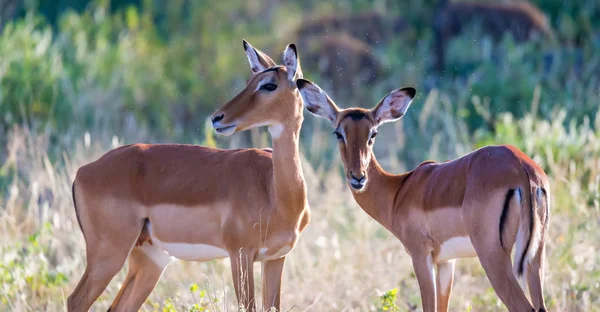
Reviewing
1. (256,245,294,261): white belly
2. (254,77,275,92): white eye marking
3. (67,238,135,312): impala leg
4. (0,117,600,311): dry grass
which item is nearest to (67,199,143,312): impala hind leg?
(67,238,135,312): impala leg

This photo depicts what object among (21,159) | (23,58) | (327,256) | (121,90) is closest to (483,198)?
(327,256)

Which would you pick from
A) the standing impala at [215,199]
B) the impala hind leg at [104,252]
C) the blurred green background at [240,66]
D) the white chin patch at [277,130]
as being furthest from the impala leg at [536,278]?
the blurred green background at [240,66]

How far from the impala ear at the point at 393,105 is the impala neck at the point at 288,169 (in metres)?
0.57

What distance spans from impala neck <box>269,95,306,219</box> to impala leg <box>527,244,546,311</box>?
1.65 m

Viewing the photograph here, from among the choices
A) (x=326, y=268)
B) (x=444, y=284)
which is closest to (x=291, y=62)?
(x=444, y=284)

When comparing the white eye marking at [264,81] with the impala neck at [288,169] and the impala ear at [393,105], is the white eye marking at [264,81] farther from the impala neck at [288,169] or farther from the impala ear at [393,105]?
the impala ear at [393,105]

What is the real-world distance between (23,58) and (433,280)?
29.3 ft

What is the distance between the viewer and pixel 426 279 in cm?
627

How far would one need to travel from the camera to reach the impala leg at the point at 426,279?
246 inches

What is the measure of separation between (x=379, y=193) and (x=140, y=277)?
1.84 meters

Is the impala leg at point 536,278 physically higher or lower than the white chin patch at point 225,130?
lower

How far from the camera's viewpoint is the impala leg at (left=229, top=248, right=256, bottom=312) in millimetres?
6496

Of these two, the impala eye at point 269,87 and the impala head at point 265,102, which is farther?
the impala eye at point 269,87

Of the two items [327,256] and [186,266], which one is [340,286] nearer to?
[327,256]
